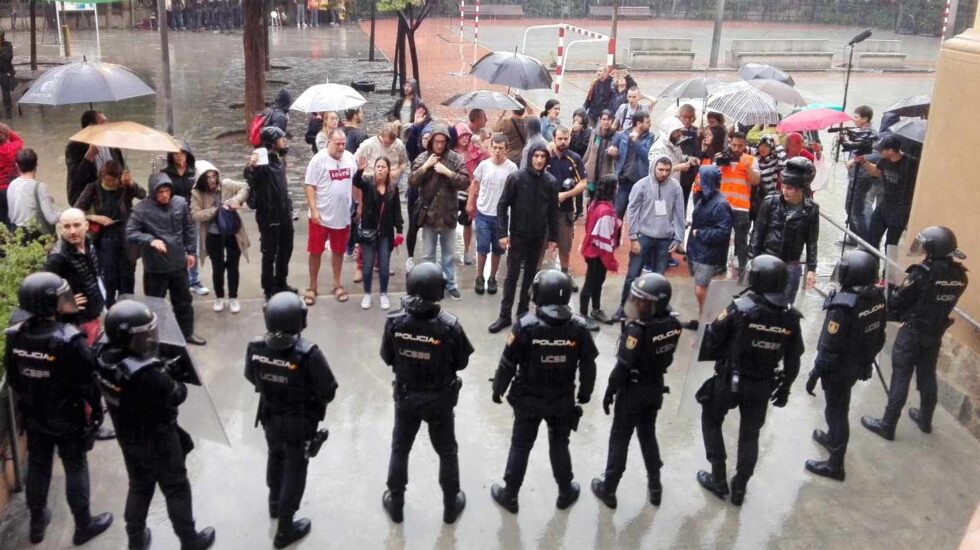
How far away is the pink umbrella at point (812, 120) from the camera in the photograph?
9227 millimetres

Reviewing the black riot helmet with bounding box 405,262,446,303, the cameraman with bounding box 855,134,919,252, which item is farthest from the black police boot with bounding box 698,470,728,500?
the cameraman with bounding box 855,134,919,252

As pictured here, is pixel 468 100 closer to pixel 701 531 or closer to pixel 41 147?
pixel 701 531

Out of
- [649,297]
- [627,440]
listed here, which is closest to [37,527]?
[627,440]

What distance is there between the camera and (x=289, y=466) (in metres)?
4.90

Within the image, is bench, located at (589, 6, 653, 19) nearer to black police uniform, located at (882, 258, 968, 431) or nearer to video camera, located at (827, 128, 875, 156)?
video camera, located at (827, 128, 875, 156)

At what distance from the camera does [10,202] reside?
23.4ft

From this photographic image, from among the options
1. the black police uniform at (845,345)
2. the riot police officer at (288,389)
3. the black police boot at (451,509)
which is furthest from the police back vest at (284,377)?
the black police uniform at (845,345)

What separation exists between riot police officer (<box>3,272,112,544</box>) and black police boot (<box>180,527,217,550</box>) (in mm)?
618

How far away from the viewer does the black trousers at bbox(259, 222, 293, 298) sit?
315 inches

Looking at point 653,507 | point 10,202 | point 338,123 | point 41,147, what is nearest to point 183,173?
point 10,202

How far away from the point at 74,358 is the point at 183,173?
133 inches

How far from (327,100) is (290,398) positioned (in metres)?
5.74

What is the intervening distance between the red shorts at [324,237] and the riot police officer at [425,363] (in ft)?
11.3

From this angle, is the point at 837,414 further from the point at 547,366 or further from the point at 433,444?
the point at 433,444
